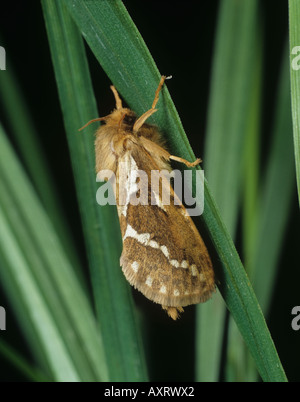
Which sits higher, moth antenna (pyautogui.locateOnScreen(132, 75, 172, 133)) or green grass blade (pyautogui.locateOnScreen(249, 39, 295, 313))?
moth antenna (pyautogui.locateOnScreen(132, 75, 172, 133))

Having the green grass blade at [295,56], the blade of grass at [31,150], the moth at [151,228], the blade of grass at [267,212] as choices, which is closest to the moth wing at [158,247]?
the moth at [151,228]

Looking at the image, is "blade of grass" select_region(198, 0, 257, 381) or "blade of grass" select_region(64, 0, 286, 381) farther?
"blade of grass" select_region(198, 0, 257, 381)

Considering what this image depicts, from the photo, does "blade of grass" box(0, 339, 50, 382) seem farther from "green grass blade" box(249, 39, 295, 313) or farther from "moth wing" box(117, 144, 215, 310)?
"green grass blade" box(249, 39, 295, 313)

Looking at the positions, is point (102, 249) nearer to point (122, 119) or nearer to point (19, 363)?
point (122, 119)

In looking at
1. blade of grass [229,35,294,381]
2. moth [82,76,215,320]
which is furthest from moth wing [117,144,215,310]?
blade of grass [229,35,294,381]

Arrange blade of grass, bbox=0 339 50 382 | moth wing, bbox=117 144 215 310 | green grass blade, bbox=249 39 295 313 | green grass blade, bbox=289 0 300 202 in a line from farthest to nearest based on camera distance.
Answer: green grass blade, bbox=249 39 295 313, blade of grass, bbox=0 339 50 382, moth wing, bbox=117 144 215 310, green grass blade, bbox=289 0 300 202

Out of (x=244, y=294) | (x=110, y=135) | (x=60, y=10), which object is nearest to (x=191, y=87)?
(x=110, y=135)
